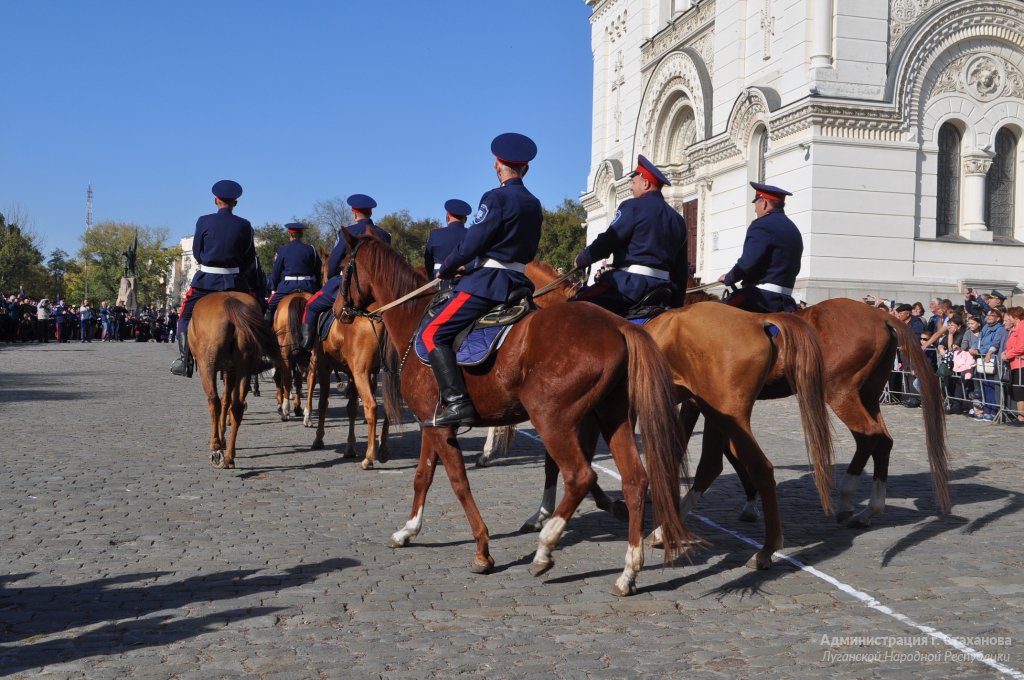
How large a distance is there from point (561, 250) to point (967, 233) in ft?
142

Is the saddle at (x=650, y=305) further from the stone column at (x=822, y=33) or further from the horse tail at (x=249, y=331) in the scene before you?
the stone column at (x=822, y=33)

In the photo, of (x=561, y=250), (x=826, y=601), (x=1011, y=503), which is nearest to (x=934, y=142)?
(x=1011, y=503)

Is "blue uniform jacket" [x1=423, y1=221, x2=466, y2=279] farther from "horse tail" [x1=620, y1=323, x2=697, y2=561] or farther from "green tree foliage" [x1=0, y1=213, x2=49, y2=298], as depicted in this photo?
"green tree foliage" [x1=0, y1=213, x2=49, y2=298]

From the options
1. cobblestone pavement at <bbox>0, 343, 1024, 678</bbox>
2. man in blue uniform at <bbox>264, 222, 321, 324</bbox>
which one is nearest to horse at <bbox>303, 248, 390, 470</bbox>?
cobblestone pavement at <bbox>0, 343, 1024, 678</bbox>

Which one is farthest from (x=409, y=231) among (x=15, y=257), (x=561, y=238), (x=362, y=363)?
(x=362, y=363)

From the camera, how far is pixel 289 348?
1435 cm

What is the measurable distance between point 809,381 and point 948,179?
896 inches

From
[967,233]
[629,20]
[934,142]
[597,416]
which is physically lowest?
[597,416]

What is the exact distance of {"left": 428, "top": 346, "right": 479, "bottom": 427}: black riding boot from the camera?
7188mm

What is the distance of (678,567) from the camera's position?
7312mm

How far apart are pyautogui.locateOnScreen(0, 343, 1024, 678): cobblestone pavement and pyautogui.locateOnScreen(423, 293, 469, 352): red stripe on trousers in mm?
1512

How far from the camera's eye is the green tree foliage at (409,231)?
224ft

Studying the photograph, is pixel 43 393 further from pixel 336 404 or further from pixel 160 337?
pixel 160 337

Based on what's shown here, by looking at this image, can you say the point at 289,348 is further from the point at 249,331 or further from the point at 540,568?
the point at 540,568
